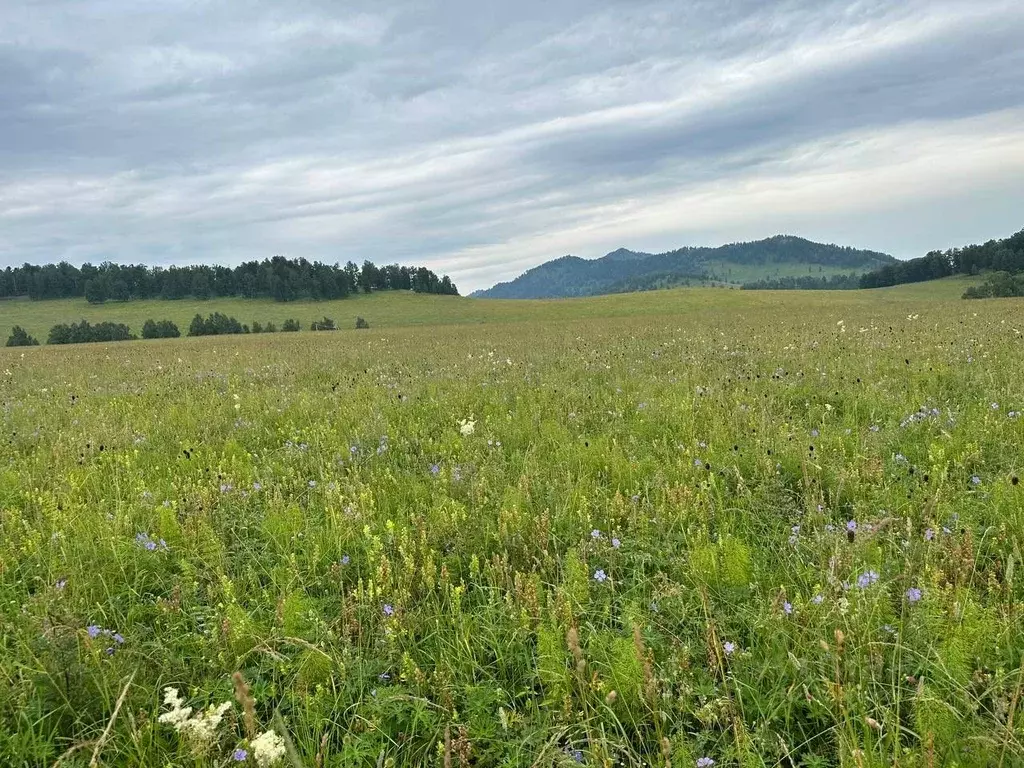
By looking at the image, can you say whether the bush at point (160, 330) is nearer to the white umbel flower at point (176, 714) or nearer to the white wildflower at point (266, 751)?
the white umbel flower at point (176, 714)

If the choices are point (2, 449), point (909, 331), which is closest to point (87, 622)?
point (2, 449)

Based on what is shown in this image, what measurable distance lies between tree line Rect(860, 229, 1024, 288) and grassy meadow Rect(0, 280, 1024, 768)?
12043 cm

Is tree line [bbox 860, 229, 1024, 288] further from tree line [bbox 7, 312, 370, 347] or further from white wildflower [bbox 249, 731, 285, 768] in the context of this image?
white wildflower [bbox 249, 731, 285, 768]

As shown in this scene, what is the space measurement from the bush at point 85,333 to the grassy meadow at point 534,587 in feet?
227

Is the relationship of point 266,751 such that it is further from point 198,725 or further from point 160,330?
point 160,330

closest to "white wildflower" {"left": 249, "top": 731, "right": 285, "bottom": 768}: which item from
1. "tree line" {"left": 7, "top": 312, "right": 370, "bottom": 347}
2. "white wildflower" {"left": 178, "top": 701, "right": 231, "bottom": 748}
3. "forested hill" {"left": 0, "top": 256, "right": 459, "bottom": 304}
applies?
"white wildflower" {"left": 178, "top": 701, "right": 231, "bottom": 748}

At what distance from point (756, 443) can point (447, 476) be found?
2.76 meters

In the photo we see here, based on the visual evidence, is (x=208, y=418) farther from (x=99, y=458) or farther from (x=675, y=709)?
(x=675, y=709)

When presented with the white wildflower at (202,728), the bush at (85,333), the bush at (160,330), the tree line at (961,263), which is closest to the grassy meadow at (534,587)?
the white wildflower at (202,728)

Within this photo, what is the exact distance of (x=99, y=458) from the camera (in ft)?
18.6

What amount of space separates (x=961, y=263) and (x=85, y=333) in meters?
146

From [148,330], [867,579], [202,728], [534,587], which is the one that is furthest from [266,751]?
[148,330]

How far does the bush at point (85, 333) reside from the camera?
62.2m

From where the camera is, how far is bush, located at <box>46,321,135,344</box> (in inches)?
2451
